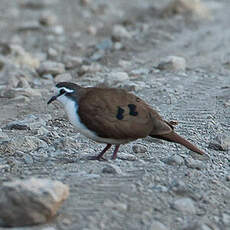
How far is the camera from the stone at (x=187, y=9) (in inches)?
584

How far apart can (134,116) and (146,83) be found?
11.7 ft

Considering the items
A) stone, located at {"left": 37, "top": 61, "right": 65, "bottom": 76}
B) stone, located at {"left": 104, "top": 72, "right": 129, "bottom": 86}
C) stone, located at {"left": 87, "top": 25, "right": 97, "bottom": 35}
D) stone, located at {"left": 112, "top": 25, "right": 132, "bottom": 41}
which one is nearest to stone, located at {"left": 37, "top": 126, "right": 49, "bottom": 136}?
stone, located at {"left": 104, "top": 72, "right": 129, "bottom": 86}

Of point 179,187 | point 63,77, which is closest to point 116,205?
point 179,187

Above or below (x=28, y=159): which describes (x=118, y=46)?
below

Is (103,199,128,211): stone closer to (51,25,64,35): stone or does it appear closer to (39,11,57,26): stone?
(51,25,64,35): stone

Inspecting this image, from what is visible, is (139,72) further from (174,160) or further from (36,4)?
(36,4)

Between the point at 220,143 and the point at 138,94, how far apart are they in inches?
90.3

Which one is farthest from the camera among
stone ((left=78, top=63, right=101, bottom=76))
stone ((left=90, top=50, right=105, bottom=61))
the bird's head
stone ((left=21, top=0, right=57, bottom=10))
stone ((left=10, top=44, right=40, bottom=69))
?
stone ((left=21, top=0, right=57, bottom=10))

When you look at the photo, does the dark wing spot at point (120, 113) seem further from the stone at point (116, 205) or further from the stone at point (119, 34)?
the stone at point (119, 34)

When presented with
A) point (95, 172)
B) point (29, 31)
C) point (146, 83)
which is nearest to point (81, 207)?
point (95, 172)

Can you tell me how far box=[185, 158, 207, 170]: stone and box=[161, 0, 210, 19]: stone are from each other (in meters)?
9.59

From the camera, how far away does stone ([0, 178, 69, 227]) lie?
4117 mm

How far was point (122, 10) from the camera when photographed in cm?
1688

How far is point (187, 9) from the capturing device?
587 inches
